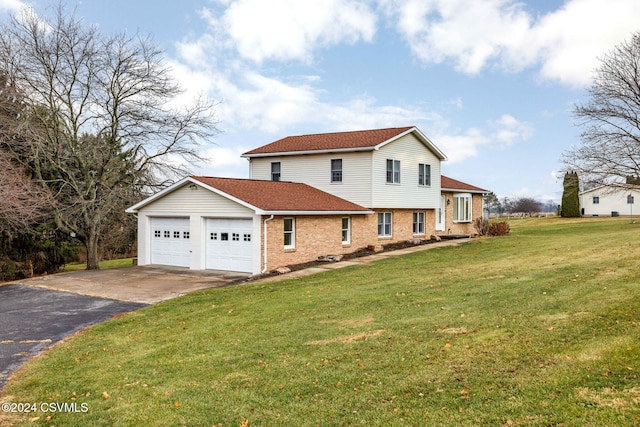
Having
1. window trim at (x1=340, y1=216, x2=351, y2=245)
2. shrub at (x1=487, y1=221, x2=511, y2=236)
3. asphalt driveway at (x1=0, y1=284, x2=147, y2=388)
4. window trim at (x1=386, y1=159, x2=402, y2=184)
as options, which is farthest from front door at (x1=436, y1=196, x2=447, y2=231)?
asphalt driveway at (x1=0, y1=284, x2=147, y2=388)

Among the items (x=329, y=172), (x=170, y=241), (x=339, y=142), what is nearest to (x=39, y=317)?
(x=170, y=241)

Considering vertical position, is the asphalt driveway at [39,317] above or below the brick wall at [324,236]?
below

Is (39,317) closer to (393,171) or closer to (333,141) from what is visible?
(333,141)

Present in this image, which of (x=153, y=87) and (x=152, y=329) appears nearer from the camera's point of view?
(x=152, y=329)

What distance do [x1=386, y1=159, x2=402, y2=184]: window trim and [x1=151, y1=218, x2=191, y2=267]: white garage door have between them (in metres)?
11.4

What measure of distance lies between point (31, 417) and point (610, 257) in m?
17.0

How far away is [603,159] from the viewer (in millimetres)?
34219

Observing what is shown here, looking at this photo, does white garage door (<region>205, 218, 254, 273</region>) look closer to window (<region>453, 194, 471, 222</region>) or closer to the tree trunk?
the tree trunk

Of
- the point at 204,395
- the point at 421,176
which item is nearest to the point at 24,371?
the point at 204,395

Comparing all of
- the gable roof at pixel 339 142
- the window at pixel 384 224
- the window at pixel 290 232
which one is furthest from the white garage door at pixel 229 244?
the window at pixel 384 224

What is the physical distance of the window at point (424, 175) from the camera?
30172mm

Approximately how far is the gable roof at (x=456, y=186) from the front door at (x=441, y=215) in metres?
0.96

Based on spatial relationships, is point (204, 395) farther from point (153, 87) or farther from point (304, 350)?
point (153, 87)

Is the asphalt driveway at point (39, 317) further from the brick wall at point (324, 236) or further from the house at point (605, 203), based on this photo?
the house at point (605, 203)
